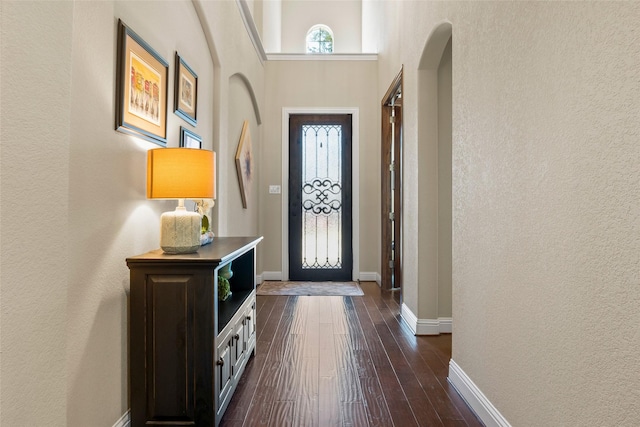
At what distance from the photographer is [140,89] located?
5.82 ft

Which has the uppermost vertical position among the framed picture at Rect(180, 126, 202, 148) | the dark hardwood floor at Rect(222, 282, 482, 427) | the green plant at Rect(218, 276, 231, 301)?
the framed picture at Rect(180, 126, 202, 148)

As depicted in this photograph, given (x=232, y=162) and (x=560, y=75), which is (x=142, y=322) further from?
(x=232, y=162)

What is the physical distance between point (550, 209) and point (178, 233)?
1.53 meters

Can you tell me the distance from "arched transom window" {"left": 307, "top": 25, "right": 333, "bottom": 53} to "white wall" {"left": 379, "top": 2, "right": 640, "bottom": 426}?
4.52 metres

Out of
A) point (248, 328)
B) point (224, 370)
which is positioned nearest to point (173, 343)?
point (224, 370)

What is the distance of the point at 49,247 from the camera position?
38.0 inches

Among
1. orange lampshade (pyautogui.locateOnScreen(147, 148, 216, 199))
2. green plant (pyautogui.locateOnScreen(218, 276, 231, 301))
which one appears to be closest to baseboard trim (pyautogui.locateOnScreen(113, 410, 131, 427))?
green plant (pyautogui.locateOnScreen(218, 276, 231, 301))

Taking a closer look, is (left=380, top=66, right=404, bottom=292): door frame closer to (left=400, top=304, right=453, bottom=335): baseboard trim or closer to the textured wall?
(left=400, top=304, right=453, bottom=335): baseboard trim

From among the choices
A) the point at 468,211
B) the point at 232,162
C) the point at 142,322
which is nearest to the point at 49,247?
the point at 142,322

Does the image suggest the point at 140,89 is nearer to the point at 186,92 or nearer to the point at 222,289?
the point at 186,92

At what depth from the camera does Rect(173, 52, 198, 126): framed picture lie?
222 centimetres

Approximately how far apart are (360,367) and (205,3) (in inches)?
105

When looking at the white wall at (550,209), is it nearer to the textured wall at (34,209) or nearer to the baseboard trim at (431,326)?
the baseboard trim at (431,326)

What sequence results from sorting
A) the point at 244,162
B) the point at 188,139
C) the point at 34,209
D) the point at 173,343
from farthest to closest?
the point at 244,162
the point at 188,139
the point at 173,343
the point at 34,209
